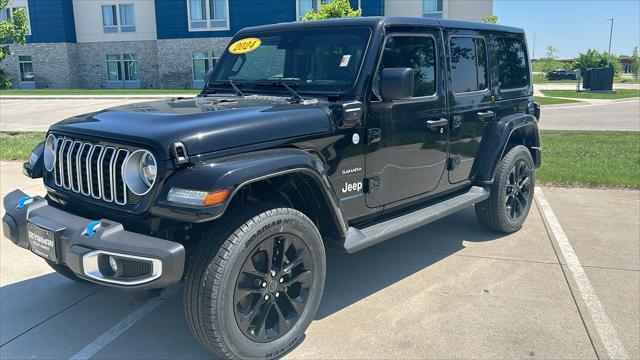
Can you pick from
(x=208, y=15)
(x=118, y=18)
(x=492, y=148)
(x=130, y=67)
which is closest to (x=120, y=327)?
(x=492, y=148)

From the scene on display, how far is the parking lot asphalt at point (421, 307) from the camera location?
339cm

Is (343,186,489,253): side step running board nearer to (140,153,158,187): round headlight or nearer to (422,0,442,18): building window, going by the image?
(140,153,158,187): round headlight

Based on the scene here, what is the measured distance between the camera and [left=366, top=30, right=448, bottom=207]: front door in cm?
393

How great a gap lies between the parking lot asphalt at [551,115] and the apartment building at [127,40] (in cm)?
1277

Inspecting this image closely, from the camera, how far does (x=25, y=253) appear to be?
499cm

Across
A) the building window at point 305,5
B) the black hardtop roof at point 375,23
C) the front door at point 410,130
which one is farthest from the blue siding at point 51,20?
the front door at point 410,130

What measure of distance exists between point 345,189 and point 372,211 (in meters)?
0.38

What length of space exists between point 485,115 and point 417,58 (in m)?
1.12

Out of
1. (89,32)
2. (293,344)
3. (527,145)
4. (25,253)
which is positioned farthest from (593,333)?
(89,32)

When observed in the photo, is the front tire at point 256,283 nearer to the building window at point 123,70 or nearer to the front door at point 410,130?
the front door at point 410,130

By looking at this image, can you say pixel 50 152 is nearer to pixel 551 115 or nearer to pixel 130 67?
pixel 551 115

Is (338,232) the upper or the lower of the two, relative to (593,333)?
upper

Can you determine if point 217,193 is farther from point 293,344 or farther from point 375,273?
point 375,273

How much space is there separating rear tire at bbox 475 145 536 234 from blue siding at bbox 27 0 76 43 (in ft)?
129
